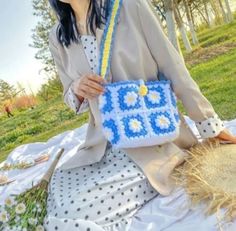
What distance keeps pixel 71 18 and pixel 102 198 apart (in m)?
1.01

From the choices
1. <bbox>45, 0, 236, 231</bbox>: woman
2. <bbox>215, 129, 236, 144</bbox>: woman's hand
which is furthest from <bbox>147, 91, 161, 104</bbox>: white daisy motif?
<bbox>215, 129, 236, 144</bbox>: woman's hand

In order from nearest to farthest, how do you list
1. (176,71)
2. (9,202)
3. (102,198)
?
1. (102,198)
2. (176,71)
3. (9,202)

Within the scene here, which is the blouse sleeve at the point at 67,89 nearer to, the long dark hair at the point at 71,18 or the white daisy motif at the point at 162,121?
the long dark hair at the point at 71,18

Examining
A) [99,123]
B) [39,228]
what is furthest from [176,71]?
[39,228]

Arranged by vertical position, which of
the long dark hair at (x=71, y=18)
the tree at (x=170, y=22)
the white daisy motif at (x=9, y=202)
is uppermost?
the long dark hair at (x=71, y=18)

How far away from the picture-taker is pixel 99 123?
8.00 feet

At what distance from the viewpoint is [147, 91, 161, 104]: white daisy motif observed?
2.24 meters

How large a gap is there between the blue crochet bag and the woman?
6 cm

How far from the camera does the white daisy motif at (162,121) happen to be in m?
2.19

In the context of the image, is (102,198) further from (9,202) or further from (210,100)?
(210,100)

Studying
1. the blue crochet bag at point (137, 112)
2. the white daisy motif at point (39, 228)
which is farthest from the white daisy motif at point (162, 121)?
the white daisy motif at point (39, 228)

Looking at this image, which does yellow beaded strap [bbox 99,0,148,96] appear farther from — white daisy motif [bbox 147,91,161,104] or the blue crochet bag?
white daisy motif [bbox 147,91,161,104]

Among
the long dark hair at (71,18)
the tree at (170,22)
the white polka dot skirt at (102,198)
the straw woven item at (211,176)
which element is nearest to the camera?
the straw woven item at (211,176)

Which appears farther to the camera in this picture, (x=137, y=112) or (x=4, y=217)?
(x=4, y=217)
